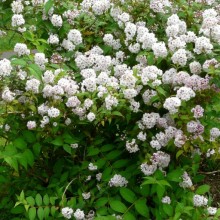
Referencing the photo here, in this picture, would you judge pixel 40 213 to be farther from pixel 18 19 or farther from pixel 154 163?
pixel 18 19

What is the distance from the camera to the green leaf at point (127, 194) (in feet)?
11.4

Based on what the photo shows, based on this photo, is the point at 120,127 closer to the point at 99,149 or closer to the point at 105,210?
the point at 99,149

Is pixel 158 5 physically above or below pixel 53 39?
above

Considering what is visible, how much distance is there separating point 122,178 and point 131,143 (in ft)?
0.90

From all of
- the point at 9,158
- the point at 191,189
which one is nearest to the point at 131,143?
the point at 191,189

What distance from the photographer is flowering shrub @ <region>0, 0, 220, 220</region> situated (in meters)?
3.31

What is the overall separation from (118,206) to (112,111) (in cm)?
63

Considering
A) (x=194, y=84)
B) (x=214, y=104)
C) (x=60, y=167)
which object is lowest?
(x=60, y=167)

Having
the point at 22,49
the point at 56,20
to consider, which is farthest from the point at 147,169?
the point at 56,20

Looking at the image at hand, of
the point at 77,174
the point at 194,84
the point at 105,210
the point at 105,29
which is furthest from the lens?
the point at 105,29

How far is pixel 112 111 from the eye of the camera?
331cm

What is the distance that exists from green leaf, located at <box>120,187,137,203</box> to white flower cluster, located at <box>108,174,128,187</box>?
47 millimetres

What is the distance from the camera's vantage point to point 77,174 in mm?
3746

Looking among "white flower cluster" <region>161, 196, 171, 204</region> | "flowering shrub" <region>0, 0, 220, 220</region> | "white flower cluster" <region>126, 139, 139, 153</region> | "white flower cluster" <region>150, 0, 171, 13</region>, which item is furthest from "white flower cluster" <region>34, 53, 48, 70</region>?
"white flower cluster" <region>161, 196, 171, 204</region>
